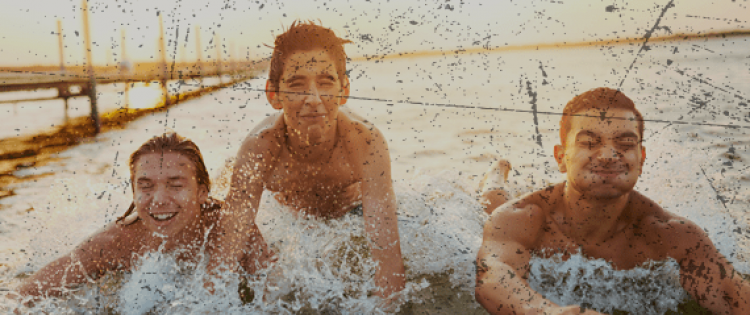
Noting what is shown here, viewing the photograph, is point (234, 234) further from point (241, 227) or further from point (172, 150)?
point (172, 150)

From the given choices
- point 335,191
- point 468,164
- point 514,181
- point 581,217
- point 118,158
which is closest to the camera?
point 581,217

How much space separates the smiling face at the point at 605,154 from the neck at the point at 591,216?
7cm

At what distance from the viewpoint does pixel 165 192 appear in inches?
89.3

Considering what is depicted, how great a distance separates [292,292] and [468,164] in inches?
115

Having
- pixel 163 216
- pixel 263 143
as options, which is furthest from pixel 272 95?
pixel 163 216

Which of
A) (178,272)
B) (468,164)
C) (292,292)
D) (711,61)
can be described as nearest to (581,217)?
(292,292)

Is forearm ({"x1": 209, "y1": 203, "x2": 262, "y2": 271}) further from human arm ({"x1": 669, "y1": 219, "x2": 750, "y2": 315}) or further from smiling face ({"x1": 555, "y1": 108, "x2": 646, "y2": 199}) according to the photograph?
human arm ({"x1": 669, "y1": 219, "x2": 750, "y2": 315})

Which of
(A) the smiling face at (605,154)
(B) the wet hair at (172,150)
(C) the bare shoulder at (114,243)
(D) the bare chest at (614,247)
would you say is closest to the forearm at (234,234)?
(B) the wet hair at (172,150)

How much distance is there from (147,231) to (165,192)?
31cm

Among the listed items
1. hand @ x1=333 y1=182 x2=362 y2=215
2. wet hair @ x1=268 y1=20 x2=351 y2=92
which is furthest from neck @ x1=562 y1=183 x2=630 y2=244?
hand @ x1=333 y1=182 x2=362 y2=215

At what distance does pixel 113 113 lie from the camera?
927 centimetres

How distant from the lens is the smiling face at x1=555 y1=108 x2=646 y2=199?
1.85 metres

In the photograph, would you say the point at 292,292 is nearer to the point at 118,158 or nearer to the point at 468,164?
the point at 468,164

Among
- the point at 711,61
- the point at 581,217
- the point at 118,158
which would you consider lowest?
the point at 118,158
